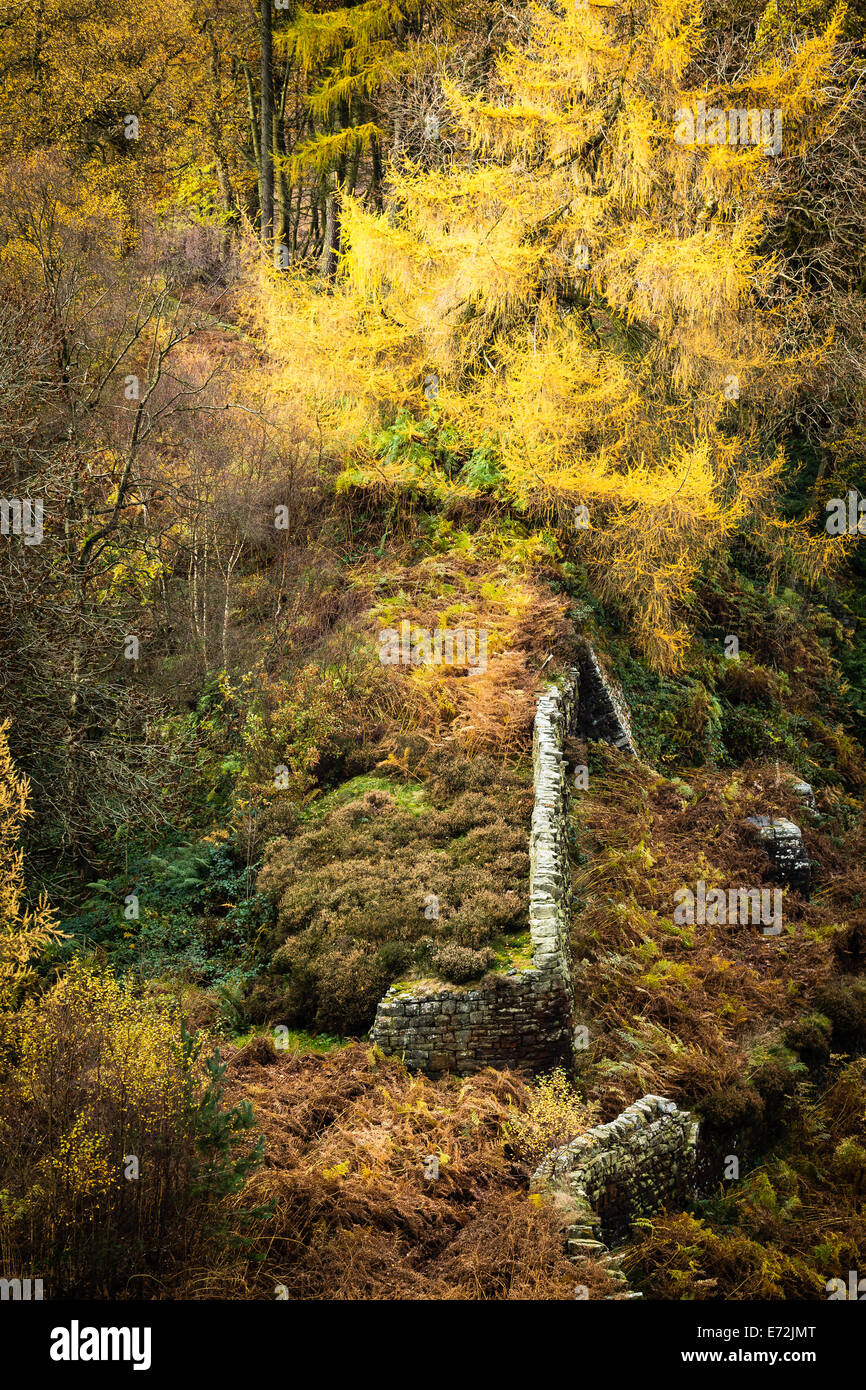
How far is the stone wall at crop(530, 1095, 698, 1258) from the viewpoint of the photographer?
20.6ft

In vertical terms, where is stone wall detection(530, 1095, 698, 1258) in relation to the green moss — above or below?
below

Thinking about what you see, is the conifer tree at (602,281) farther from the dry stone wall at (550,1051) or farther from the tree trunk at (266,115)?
the tree trunk at (266,115)

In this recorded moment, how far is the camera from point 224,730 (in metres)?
11.5

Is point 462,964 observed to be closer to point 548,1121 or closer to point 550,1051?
point 550,1051

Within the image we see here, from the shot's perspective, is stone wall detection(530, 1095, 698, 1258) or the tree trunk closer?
stone wall detection(530, 1095, 698, 1258)

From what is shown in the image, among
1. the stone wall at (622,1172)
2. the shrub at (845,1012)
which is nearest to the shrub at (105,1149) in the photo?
the stone wall at (622,1172)

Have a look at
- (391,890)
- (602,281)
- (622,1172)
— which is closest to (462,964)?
(391,890)

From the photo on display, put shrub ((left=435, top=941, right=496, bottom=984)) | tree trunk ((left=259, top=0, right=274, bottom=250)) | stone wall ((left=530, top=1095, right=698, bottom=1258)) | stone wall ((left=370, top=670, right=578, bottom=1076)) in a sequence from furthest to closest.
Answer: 1. tree trunk ((left=259, top=0, right=274, bottom=250))
2. shrub ((left=435, top=941, right=496, bottom=984))
3. stone wall ((left=370, top=670, right=578, bottom=1076))
4. stone wall ((left=530, top=1095, right=698, bottom=1258))

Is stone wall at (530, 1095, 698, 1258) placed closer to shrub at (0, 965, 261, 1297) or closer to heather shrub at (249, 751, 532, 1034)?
heather shrub at (249, 751, 532, 1034)

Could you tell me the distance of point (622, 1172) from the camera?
22.8 ft

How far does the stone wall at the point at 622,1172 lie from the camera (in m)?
6.27

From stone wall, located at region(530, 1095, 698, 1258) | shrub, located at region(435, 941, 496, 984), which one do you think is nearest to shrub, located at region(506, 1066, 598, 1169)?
stone wall, located at region(530, 1095, 698, 1258)

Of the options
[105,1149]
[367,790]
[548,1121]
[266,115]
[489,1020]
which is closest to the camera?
[105,1149]
